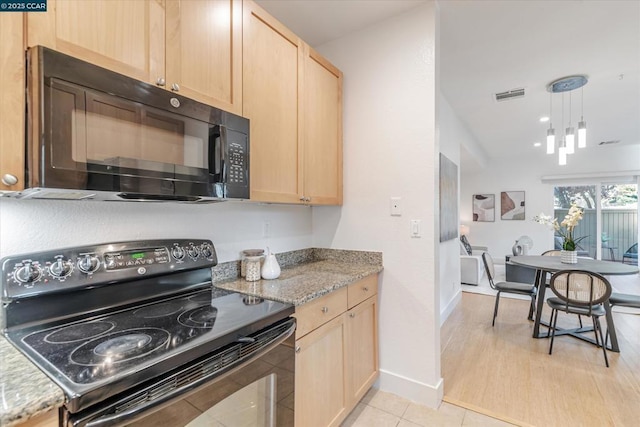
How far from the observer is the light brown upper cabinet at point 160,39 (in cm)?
95

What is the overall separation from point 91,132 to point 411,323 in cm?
202

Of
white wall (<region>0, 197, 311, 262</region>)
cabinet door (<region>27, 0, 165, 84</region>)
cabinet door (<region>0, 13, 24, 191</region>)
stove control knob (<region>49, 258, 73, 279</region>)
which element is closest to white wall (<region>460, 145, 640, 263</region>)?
white wall (<region>0, 197, 311, 262</region>)

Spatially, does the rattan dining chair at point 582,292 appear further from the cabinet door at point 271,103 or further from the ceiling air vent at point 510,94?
the cabinet door at point 271,103

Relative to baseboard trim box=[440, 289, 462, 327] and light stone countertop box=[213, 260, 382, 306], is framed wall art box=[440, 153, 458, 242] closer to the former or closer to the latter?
baseboard trim box=[440, 289, 462, 327]

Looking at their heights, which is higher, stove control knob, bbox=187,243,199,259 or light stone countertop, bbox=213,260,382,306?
stove control knob, bbox=187,243,199,259

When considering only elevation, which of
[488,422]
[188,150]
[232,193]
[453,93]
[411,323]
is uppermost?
[453,93]

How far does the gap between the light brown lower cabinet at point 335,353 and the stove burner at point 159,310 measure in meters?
0.53

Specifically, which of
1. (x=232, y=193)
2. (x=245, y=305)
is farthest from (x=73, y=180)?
(x=245, y=305)

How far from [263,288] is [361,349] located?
2.72 feet

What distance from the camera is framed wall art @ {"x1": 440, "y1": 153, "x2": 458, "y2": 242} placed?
3.42 meters

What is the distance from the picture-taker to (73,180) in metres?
0.90

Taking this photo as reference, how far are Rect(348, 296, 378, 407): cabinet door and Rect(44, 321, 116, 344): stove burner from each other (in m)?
1.18

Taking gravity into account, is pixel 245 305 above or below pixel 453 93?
below

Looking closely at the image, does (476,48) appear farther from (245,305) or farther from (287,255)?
(245,305)
